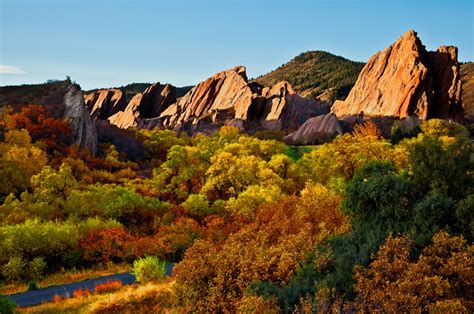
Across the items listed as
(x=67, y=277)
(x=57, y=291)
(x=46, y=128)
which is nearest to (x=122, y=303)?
(x=57, y=291)

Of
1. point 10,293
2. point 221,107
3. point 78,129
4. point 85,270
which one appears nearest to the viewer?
point 10,293

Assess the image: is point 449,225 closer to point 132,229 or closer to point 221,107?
point 132,229

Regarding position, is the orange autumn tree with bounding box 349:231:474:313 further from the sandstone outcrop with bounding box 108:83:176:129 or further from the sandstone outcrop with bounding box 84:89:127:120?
the sandstone outcrop with bounding box 84:89:127:120

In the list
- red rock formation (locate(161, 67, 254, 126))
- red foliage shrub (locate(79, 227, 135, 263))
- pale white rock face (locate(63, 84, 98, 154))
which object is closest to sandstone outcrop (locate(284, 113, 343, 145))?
red rock formation (locate(161, 67, 254, 126))

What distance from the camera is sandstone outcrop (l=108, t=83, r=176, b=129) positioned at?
140 m

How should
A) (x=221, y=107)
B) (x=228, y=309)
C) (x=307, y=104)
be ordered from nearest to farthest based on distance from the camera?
(x=228, y=309) → (x=307, y=104) → (x=221, y=107)

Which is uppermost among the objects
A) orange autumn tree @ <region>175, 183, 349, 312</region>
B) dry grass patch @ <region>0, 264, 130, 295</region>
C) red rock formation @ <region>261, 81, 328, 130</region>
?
red rock formation @ <region>261, 81, 328, 130</region>

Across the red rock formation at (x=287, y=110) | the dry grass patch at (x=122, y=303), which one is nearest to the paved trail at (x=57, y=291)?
the dry grass patch at (x=122, y=303)

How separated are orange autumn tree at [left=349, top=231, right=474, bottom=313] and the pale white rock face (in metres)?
59.1

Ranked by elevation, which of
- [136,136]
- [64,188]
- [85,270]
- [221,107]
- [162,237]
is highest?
[221,107]

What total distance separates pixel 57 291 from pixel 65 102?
178ft

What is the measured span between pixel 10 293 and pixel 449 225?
2129 cm

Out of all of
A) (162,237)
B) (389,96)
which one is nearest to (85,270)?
(162,237)

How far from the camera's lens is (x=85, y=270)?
27.9 meters
